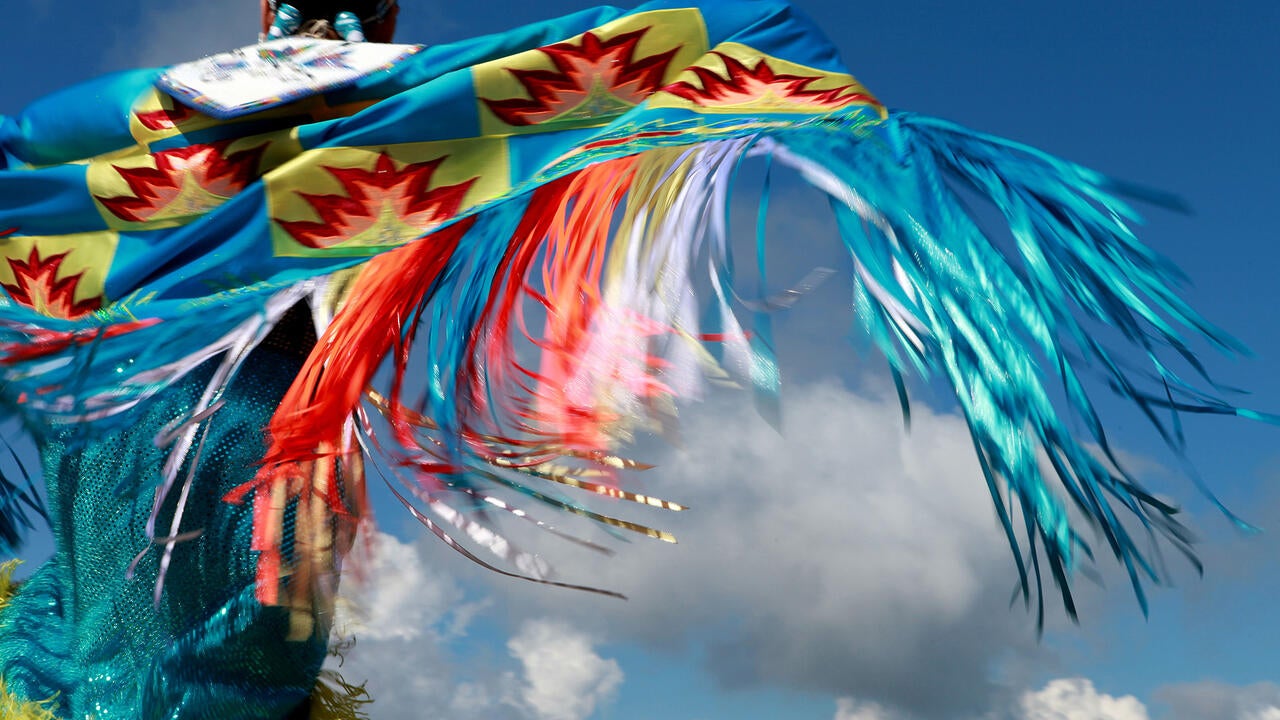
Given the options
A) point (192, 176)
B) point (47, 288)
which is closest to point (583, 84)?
point (192, 176)

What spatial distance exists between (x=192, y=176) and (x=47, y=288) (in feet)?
0.87

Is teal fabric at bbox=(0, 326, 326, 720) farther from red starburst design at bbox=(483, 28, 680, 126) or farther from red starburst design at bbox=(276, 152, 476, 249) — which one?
red starburst design at bbox=(483, 28, 680, 126)

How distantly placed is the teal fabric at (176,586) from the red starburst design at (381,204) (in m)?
0.18

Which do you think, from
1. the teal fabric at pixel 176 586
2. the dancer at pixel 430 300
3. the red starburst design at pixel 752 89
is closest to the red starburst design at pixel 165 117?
the dancer at pixel 430 300

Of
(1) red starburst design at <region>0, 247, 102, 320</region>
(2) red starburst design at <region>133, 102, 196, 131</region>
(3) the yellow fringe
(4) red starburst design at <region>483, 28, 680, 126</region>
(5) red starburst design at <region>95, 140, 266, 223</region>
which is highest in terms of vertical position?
(4) red starburst design at <region>483, 28, 680, 126</region>

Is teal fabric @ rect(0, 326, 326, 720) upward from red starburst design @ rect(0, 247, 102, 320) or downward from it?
downward

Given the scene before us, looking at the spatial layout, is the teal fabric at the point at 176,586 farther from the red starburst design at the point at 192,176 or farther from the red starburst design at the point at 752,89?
the red starburst design at the point at 752,89

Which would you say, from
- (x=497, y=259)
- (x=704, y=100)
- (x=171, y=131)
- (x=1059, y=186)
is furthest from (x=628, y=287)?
(x=171, y=131)

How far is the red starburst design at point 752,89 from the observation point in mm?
1411

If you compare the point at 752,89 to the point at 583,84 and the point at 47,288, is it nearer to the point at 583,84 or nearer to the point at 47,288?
the point at 583,84

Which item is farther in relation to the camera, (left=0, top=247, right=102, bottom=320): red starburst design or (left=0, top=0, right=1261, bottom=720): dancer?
(left=0, top=247, right=102, bottom=320): red starburst design

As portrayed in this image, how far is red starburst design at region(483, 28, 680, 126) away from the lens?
1.49 meters

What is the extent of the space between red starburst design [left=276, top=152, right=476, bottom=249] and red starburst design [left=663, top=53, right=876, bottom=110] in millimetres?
334

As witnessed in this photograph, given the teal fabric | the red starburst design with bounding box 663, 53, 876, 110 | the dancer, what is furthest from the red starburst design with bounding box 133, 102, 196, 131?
the red starburst design with bounding box 663, 53, 876, 110
